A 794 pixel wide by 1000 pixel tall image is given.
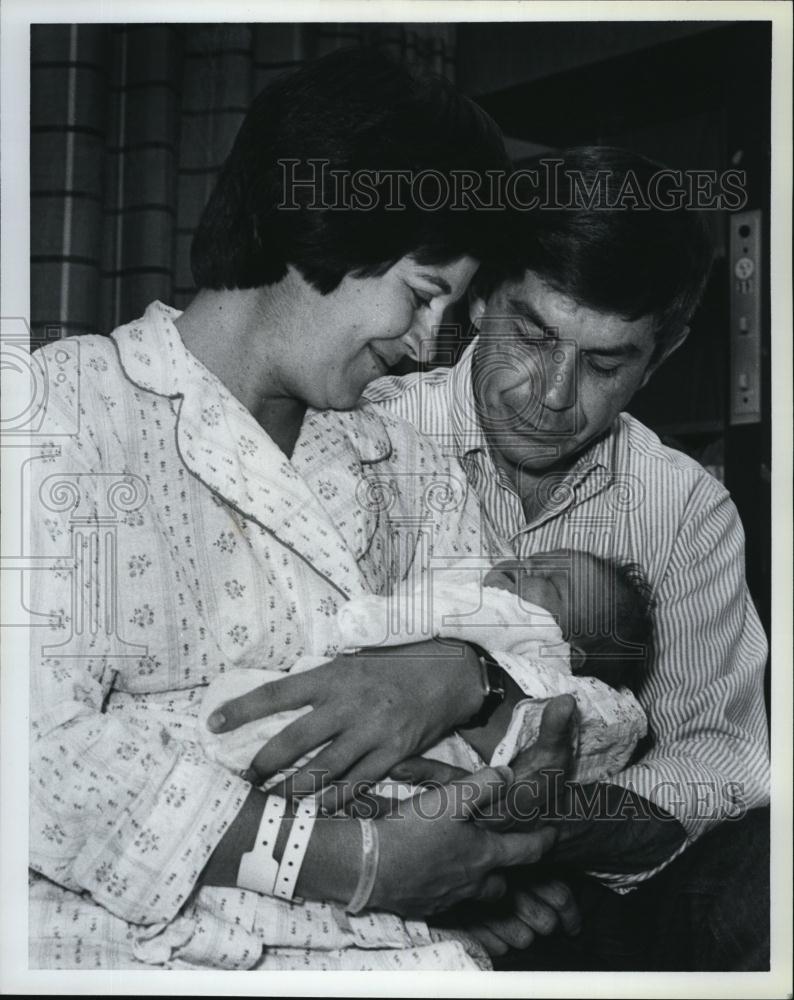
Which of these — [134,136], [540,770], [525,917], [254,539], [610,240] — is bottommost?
[525,917]

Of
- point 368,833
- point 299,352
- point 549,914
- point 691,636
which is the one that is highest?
point 299,352

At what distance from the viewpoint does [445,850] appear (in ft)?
5.68

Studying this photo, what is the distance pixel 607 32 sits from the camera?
189 cm

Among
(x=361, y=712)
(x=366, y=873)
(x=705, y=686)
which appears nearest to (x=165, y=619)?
(x=361, y=712)

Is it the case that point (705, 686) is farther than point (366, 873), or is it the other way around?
point (705, 686)

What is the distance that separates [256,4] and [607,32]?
0.55m

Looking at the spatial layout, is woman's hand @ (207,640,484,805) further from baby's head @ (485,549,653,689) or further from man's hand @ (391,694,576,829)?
baby's head @ (485,549,653,689)

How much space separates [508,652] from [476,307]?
52 centimetres

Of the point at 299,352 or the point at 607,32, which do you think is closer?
the point at 299,352

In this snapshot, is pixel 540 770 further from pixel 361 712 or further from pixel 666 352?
pixel 666 352

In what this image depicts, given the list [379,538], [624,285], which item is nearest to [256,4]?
[624,285]

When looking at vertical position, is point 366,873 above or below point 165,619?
below

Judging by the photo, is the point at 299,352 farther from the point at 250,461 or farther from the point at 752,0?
the point at 752,0

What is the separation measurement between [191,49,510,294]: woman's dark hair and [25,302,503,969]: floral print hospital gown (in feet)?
0.58
